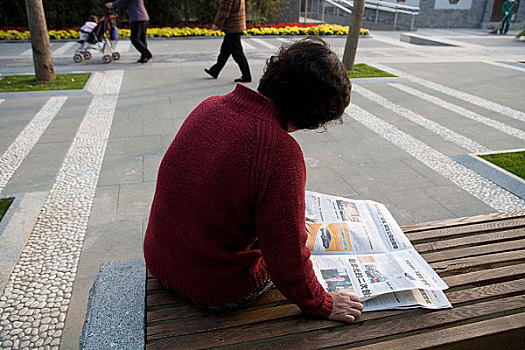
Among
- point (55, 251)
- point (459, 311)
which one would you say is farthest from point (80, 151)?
point (459, 311)

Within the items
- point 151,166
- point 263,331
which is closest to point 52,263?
point 151,166

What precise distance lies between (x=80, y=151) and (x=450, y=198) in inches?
153

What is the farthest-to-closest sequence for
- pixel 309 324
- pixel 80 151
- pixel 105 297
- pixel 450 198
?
pixel 80 151 < pixel 450 198 < pixel 105 297 < pixel 309 324

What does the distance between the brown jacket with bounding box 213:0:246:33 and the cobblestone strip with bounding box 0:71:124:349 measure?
382 cm

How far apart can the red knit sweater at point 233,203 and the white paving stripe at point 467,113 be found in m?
5.02

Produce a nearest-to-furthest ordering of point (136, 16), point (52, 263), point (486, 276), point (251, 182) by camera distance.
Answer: point (251, 182) < point (486, 276) < point (52, 263) < point (136, 16)

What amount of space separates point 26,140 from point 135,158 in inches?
59.8

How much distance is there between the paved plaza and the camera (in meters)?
2.58

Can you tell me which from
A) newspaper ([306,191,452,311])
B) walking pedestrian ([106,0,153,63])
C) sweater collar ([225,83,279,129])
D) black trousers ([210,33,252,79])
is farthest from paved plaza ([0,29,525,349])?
sweater collar ([225,83,279,129])

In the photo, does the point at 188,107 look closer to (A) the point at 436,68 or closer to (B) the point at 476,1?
(A) the point at 436,68

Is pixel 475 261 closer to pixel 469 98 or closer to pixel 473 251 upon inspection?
pixel 473 251

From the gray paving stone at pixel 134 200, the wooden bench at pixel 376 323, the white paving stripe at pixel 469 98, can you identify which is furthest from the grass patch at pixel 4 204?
the white paving stripe at pixel 469 98

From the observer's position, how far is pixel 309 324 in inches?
59.1

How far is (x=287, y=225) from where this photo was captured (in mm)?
1325
